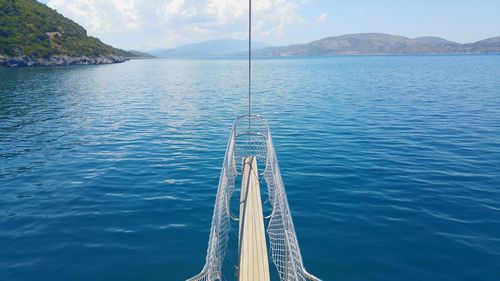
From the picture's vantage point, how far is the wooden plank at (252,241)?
864 centimetres

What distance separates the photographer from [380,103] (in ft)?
135

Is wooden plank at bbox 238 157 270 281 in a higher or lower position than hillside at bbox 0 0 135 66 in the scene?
lower

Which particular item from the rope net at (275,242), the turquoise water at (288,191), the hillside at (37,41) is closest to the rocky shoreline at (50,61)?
the hillside at (37,41)

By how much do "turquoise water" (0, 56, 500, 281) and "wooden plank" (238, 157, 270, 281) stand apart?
6.13 ft

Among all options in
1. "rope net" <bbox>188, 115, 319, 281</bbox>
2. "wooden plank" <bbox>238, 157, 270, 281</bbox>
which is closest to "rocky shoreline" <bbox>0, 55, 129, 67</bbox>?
"rope net" <bbox>188, 115, 319, 281</bbox>

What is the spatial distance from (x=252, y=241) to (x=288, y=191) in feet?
21.6

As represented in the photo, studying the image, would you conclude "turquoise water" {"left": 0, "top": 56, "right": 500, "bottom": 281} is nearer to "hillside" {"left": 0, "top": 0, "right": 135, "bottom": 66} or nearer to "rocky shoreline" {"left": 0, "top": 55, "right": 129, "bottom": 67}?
"rocky shoreline" {"left": 0, "top": 55, "right": 129, "bottom": 67}

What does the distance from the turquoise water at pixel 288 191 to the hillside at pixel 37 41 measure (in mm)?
94577

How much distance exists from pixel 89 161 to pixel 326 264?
1701 centimetres

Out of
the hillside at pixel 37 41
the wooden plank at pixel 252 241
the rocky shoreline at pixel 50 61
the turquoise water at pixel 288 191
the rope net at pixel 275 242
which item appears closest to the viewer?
the rope net at pixel 275 242

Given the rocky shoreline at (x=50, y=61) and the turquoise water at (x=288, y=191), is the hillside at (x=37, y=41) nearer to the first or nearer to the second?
the rocky shoreline at (x=50, y=61)

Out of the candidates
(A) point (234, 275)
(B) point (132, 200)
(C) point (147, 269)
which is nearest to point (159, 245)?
(C) point (147, 269)

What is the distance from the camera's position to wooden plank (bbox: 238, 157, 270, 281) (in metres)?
8.64

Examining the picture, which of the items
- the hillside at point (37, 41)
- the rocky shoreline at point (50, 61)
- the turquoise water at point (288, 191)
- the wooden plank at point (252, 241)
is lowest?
the turquoise water at point (288, 191)
